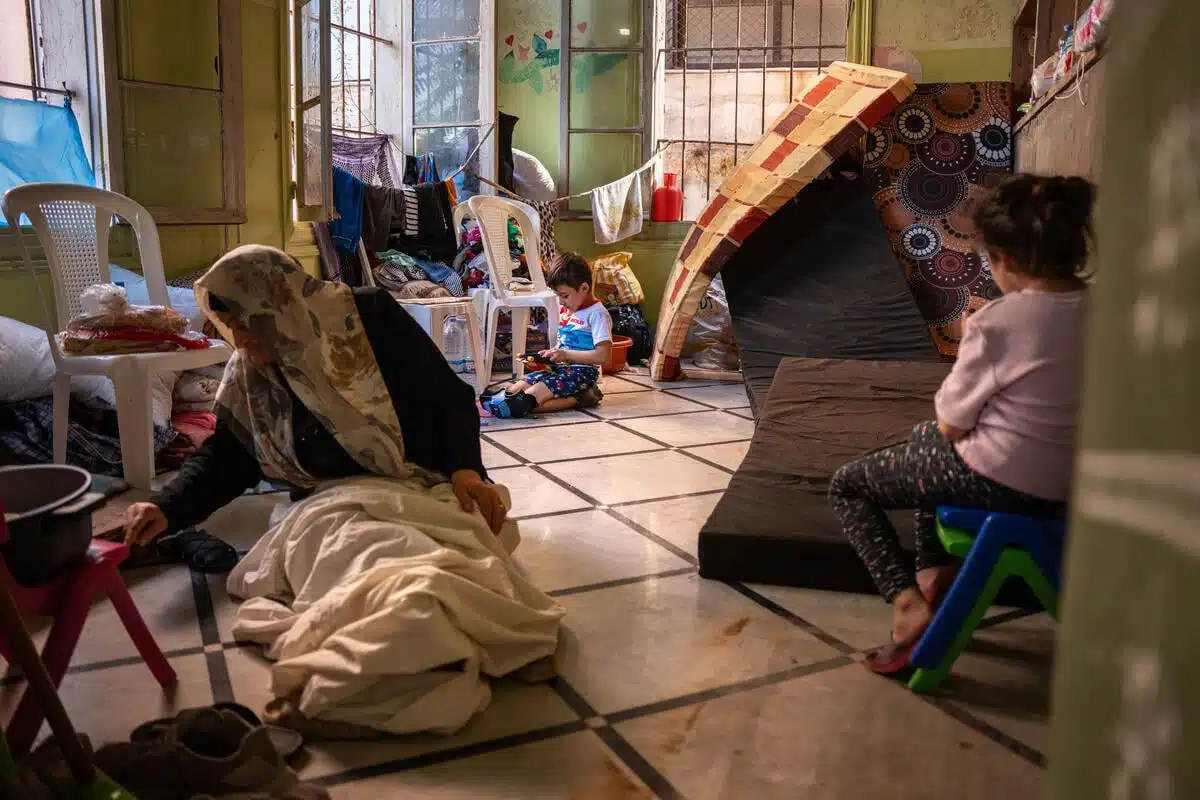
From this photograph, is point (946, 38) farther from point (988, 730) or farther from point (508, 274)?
point (988, 730)

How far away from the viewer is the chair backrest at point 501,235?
4.89 m

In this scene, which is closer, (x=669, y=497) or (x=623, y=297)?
(x=669, y=497)

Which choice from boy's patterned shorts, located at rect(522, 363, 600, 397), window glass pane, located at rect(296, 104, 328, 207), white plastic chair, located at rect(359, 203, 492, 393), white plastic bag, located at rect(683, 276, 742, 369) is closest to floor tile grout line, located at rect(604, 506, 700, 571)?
boy's patterned shorts, located at rect(522, 363, 600, 397)

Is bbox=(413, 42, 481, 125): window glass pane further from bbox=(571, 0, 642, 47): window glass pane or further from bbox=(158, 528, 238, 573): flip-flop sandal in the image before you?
bbox=(158, 528, 238, 573): flip-flop sandal

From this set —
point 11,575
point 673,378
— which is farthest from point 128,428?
point 673,378

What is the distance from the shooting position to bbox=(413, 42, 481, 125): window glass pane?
20.2 ft

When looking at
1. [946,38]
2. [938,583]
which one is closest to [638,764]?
[938,583]

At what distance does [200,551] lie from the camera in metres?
2.26

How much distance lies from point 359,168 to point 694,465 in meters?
3.76

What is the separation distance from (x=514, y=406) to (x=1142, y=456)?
3810mm

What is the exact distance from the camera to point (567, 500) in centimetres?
287

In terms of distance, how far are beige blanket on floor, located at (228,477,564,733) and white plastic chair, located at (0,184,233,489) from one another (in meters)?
1.00

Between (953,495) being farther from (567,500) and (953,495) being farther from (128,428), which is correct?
(128,428)

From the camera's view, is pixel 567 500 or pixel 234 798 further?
pixel 567 500
